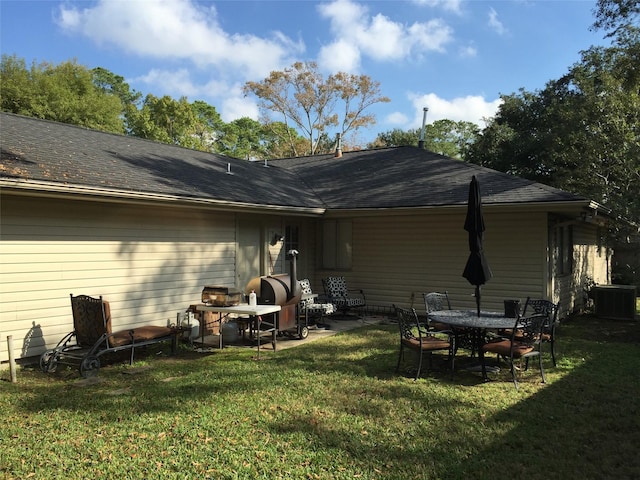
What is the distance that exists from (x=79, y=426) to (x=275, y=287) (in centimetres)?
413

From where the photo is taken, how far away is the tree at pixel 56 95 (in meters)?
26.5

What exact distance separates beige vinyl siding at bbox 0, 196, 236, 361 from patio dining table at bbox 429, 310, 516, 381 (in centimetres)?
473

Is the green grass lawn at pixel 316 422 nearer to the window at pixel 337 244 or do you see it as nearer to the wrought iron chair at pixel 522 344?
the wrought iron chair at pixel 522 344

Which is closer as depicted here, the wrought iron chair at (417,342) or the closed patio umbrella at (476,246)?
the wrought iron chair at (417,342)

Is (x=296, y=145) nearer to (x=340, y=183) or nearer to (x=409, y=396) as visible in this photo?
(x=340, y=183)

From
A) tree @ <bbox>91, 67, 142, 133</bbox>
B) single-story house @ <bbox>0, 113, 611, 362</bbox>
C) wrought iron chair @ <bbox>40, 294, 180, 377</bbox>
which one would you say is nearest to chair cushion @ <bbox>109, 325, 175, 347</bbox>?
wrought iron chair @ <bbox>40, 294, 180, 377</bbox>

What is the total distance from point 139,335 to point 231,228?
11.9 ft

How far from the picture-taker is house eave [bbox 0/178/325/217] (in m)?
5.90

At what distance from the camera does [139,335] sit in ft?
22.3

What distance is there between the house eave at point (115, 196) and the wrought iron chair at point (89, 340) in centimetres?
146

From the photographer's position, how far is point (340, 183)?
13203 mm

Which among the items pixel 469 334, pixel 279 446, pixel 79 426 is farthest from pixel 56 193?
pixel 469 334

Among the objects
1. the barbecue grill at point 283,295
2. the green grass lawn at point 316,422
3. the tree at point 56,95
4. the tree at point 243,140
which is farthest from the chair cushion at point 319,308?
the tree at point 243,140

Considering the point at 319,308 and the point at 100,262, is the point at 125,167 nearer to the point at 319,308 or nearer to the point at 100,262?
the point at 100,262
